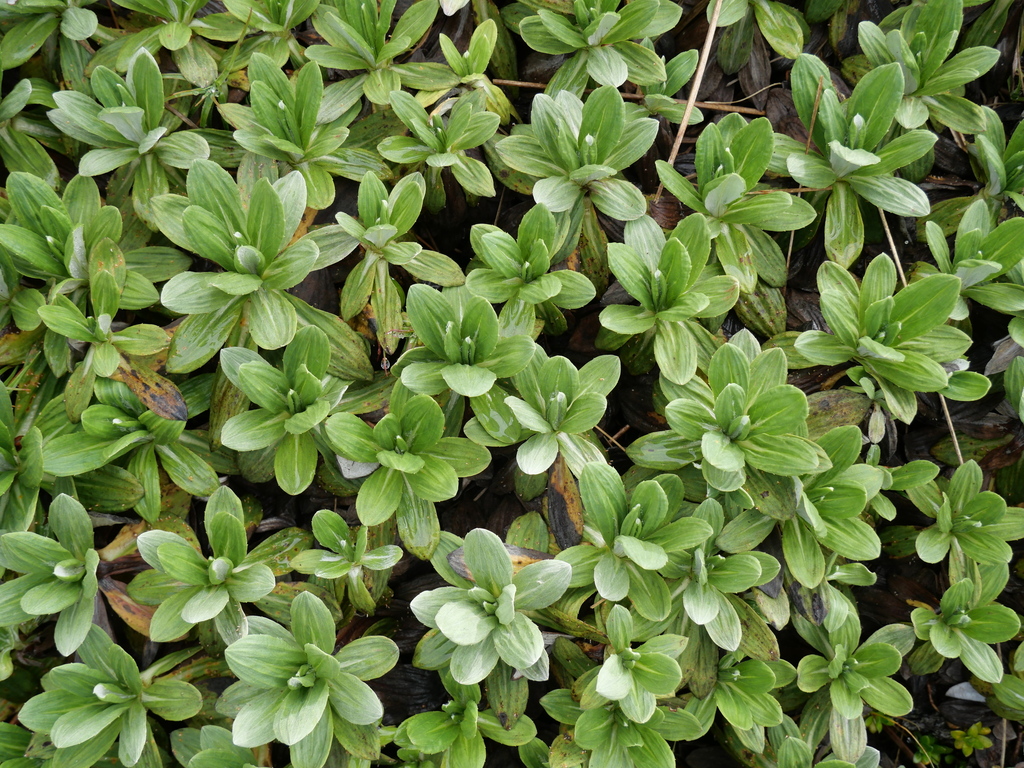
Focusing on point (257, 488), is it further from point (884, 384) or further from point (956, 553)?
point (956, 553)

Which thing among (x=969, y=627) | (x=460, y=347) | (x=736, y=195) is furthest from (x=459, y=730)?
(x=736, y=195)

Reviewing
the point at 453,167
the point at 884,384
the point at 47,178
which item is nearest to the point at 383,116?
the point at 453,167

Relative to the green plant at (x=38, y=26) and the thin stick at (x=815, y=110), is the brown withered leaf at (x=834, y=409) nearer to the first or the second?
the thin stick at (x=815, y=110)

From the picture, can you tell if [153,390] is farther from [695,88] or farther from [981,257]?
[981,257]

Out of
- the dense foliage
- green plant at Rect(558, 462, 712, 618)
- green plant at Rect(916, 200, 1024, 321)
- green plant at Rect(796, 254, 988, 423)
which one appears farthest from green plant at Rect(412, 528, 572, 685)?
green plant at Rect(916, 200, 1024, 321)

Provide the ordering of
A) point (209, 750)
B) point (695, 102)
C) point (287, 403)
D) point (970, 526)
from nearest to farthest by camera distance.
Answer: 1. point (209, 750)
2. point (287, 403)
3. point (970, 526)
4. point (695, 102)

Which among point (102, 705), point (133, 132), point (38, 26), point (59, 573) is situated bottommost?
point (102, 705)

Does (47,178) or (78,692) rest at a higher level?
(47,178)
